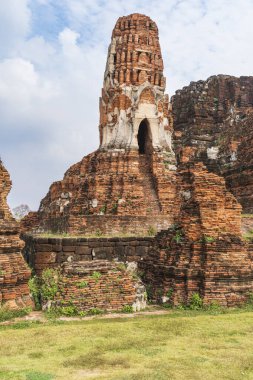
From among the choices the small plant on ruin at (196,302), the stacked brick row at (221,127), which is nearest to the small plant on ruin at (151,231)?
the stacked brick row at (221,127)

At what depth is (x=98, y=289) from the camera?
32.6ft

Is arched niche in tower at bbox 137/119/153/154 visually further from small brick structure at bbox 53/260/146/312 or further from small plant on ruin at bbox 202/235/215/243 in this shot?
small brick structure at bbox 53/260/146/312

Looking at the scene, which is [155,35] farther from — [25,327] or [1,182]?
[25,327]

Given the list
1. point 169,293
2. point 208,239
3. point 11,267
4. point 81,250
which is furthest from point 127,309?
point 81,250

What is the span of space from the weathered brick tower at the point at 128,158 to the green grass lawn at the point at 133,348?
7.73m

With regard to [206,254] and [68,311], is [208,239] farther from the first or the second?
[68,311]

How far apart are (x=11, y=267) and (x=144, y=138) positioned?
11203 millimetres

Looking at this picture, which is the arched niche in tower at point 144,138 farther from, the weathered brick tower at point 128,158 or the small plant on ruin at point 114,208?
the small plant on ruin at point 114,208

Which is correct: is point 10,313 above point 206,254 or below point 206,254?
below

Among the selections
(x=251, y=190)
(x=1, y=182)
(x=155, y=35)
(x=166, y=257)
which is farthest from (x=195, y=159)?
(x=1, y=182)

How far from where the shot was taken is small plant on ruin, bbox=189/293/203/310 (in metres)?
9.91

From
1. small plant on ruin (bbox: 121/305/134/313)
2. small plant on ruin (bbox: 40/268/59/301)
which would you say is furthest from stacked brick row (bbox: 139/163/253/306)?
small plant on ruin (bbox: 40/268/59/301)

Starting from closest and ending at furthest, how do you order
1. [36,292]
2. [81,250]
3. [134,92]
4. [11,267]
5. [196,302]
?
[11,267] → [196,302] → [36,292] → [81,250] → [134,92]

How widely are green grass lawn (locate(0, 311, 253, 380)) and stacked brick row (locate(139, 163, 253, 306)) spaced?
97 centimetres
